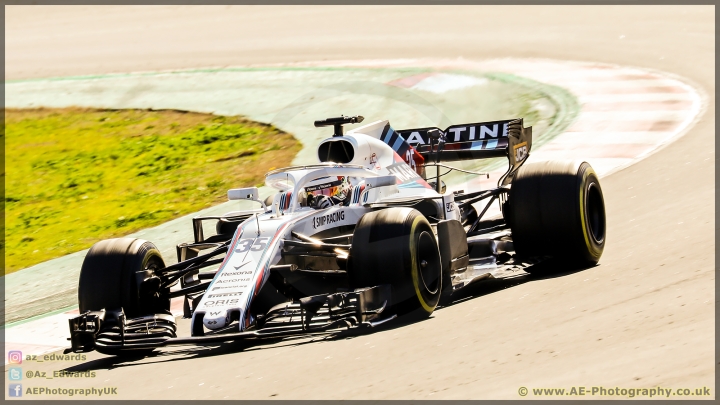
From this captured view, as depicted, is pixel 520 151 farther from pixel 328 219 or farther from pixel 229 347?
pixel 229 347

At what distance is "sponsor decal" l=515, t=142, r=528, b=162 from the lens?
11.3m

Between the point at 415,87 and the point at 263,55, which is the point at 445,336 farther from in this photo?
the point at 263,55

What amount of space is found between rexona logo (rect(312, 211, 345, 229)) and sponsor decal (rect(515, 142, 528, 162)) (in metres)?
2.83

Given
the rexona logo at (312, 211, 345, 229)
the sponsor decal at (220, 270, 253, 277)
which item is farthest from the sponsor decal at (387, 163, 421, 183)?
the sponsor decal at (220, 270, 253, 277)

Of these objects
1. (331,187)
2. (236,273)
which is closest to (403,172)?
(331,187)

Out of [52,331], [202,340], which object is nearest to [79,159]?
[52,331]

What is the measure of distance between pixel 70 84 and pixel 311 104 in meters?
7.13

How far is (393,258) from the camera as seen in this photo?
8.08 metres

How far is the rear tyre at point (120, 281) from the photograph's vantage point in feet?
28.5

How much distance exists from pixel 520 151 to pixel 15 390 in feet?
19.8
